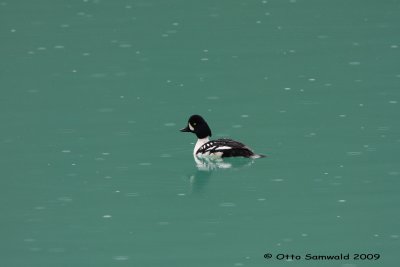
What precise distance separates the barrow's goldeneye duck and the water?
185mm

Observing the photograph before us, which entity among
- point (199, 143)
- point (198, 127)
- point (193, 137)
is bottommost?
point (193, 137)

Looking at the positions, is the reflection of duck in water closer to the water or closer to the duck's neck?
the duck's neck

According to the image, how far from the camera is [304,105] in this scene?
690 inches

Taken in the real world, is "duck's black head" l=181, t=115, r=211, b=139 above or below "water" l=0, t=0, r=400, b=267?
above

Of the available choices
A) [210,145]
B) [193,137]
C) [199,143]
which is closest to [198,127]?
[199,143]

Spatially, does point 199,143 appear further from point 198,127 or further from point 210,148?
point 210,148

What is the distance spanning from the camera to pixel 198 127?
1580 centimetres

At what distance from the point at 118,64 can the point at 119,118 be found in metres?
4.07

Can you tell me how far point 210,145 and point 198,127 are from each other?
54 cm

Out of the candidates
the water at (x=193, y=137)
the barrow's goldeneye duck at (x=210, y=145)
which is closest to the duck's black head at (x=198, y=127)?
the barrow's goldeneye duck at (x=210, y=145)

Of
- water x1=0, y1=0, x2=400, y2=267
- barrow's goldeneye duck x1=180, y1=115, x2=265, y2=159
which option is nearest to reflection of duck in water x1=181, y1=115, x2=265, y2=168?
barrow's goldeneye duck x1=180, y1=115, x2=265, y2=159

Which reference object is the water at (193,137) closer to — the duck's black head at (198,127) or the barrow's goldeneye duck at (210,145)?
the barrow's goldeneye duck at (210,145)

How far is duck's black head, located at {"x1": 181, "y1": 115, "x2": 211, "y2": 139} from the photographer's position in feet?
51.7

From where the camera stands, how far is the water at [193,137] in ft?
39.2
